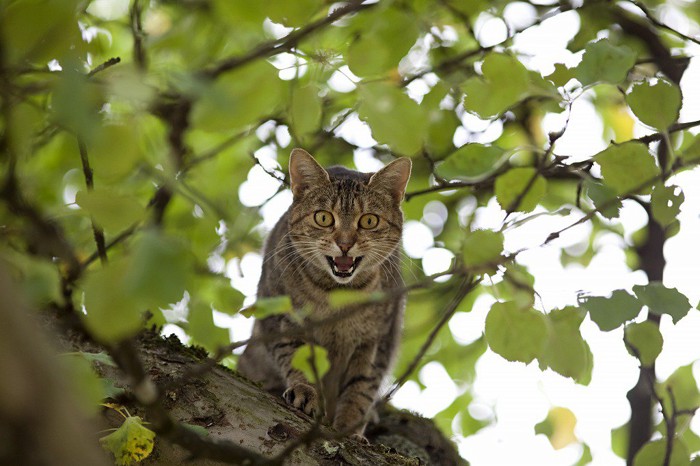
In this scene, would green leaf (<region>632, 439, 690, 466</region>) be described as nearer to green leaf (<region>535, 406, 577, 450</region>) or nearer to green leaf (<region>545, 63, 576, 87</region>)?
green leaf (<region>535, 406, 577, 450</region>)

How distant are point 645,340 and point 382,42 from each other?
131cm

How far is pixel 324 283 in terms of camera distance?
4266 mm

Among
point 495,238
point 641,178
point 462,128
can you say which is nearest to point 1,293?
point 495,238

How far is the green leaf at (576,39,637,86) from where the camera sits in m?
1.99

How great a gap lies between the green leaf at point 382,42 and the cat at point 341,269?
2087mm

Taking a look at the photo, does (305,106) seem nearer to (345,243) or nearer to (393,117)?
(393,117)

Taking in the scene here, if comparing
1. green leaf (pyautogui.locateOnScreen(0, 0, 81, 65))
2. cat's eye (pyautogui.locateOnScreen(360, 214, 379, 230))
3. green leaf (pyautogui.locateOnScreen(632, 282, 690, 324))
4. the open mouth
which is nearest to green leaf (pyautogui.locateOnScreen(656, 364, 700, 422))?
green leaf (pyautogui.locateOnScreen(632, 282, 690, 324))

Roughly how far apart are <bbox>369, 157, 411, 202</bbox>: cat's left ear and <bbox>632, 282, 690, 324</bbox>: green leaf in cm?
221

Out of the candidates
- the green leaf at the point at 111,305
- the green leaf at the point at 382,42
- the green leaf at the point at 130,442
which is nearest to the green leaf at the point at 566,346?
the green leaf at the point at 382,42

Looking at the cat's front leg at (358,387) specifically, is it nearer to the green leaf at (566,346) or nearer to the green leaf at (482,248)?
the green leaf at (566,346)

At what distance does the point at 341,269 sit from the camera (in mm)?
4102

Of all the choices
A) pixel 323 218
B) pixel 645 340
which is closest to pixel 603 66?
pixel 645 340

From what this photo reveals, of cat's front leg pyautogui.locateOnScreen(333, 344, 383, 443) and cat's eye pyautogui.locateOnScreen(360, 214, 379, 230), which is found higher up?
cat's eye pyautogui.locateOnScreen(360, 214, 379, 230)

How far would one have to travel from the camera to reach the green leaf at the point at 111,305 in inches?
46.0
